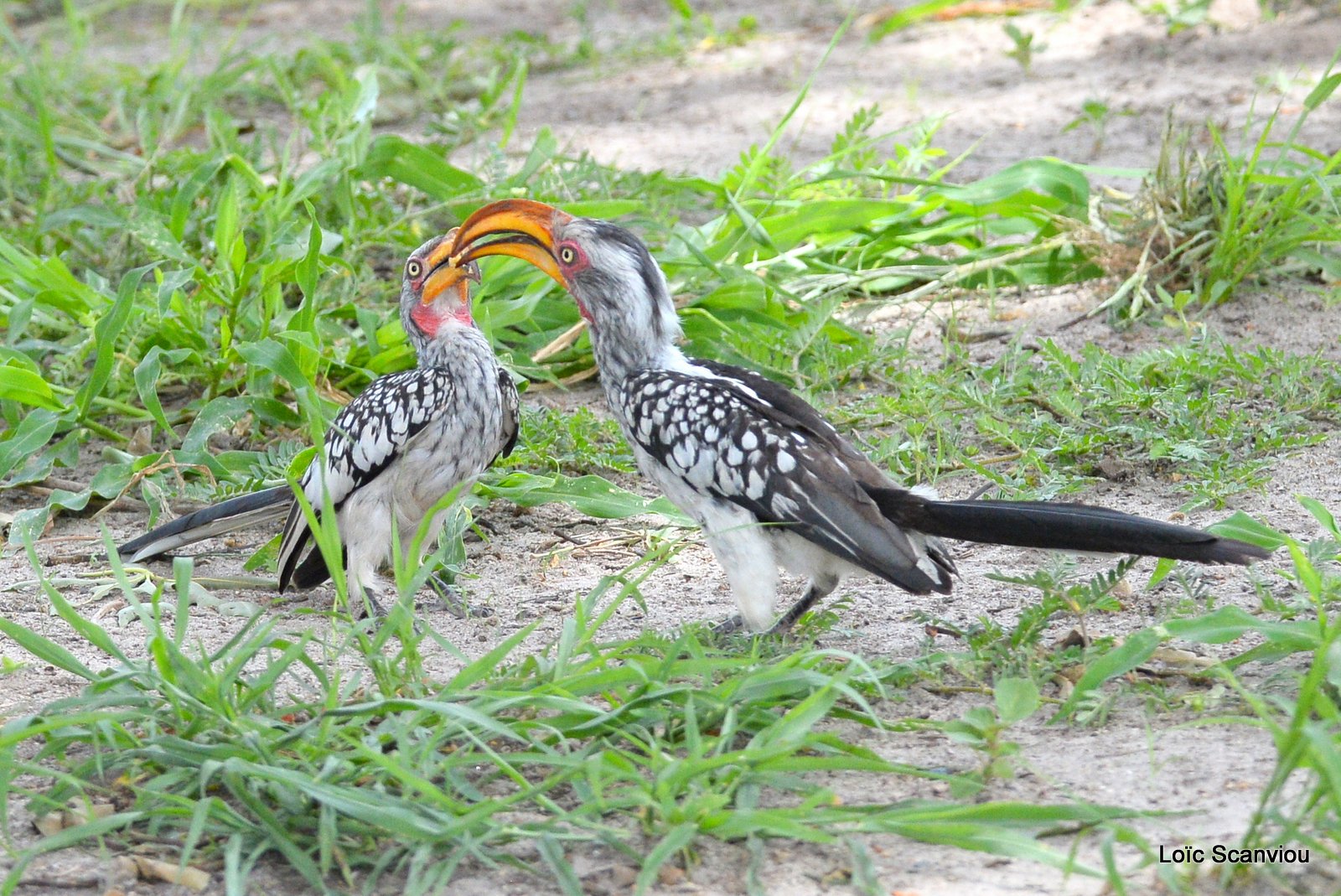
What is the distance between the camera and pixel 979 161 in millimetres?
5934

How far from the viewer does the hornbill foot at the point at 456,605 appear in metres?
3.48

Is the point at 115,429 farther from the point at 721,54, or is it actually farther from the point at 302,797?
the point at 721,54

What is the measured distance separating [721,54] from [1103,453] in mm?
4370

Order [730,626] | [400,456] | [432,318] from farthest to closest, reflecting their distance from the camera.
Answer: [432,318] → [400,456] → [730,626]

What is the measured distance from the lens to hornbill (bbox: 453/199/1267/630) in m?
2.83

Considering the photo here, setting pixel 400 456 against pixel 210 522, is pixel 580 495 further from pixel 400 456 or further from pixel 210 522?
pixel 210 522

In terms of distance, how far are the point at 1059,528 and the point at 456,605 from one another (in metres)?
1.49

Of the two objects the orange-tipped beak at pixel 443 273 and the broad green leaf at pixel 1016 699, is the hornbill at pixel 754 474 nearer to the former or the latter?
the orange-tipped beak at pixel 443 273

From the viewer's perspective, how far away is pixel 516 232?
361cm

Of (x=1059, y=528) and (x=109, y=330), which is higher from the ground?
(x=109, y=330)

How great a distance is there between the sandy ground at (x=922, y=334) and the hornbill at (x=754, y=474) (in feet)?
0.79

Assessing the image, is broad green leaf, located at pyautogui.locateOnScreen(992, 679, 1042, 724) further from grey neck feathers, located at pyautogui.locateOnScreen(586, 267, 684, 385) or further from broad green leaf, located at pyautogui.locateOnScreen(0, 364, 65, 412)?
broad green leaf, located at pyautogui.locateOnScreen(0, 364, 65, 412)

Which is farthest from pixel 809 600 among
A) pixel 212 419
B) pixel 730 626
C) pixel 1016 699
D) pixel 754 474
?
pixel 212 419

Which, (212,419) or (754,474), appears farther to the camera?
(212,419)
